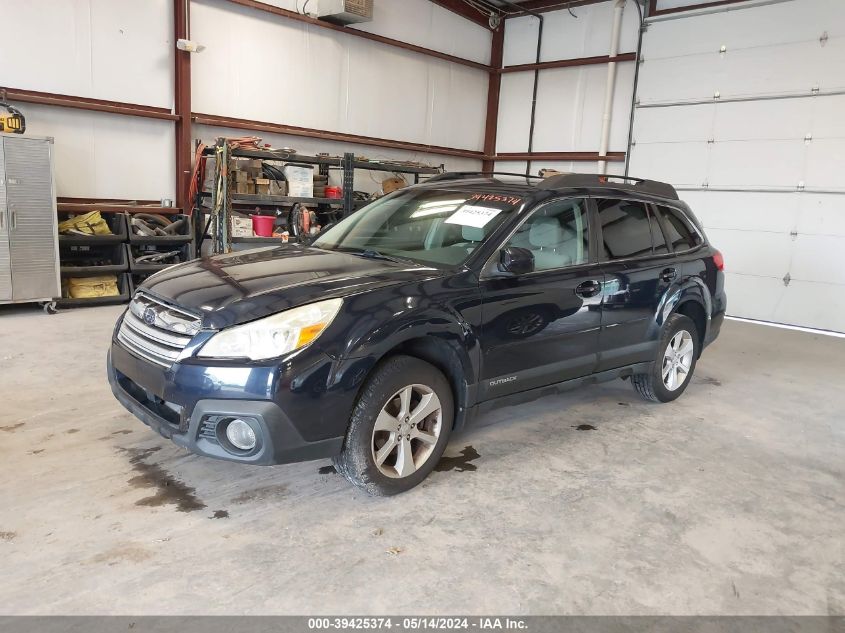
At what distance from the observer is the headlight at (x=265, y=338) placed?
2.50 m

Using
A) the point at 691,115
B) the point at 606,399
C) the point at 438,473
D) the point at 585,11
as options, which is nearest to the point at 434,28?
the point at 585,11

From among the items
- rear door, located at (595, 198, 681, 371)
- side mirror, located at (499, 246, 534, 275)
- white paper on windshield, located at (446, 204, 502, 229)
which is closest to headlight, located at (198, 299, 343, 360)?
side mirror, located at (499, 246, 534, 275)

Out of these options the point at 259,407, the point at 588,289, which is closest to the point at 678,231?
the point at 588,289

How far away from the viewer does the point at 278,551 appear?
2.46 m

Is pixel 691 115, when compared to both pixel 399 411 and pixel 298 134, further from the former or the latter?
pixel 399 411

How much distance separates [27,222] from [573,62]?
9233 mm

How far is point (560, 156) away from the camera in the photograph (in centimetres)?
Result: 1191

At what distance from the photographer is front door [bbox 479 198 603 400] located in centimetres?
321

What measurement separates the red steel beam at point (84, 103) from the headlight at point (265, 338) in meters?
6.23

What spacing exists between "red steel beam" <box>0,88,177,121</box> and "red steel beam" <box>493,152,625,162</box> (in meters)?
6.73

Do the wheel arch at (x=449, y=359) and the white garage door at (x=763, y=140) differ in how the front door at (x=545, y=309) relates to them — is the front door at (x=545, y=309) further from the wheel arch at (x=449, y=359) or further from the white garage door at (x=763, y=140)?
the white garage door at (x=763, y=140)

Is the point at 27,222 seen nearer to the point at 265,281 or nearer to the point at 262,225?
the point at 262,225

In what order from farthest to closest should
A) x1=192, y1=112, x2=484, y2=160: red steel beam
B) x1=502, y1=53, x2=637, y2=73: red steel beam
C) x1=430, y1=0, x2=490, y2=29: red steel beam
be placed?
x1=430, y1=0, x2=490, y2=29: red steel beam < x1=502, y1=53, x2=637, y2=73: red steel beam < x1=192, y1=112, x2=484, y2=160: red steel beam

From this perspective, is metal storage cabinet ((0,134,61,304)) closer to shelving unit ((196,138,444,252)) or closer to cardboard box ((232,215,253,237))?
shelving unit ((196,138,444,252))
